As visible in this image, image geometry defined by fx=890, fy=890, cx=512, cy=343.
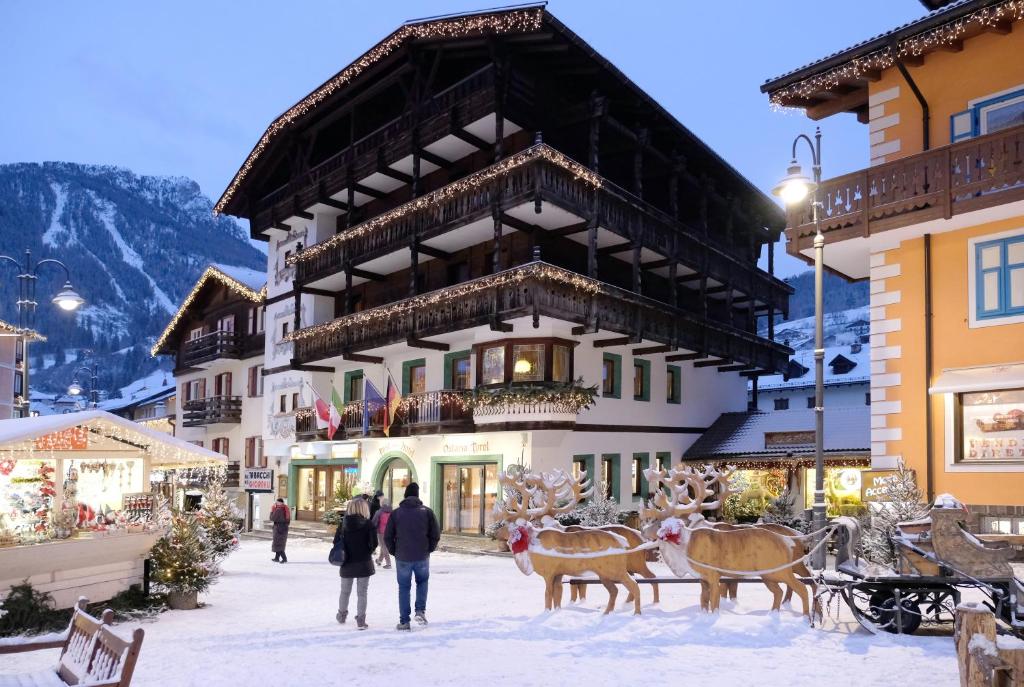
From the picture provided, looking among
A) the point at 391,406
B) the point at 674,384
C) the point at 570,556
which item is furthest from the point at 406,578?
the point at 674,384

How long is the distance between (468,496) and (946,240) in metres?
18.0

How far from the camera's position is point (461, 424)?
2952cm

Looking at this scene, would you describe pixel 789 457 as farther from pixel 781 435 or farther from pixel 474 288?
pixel 474 288

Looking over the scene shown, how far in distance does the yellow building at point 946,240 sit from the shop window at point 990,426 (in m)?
0.02

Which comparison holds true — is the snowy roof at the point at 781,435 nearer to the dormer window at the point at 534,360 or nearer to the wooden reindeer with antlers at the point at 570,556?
the dormer window at the point at 534,360

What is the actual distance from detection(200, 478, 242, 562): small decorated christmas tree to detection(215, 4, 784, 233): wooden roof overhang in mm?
16079

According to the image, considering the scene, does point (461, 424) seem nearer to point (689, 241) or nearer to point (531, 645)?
point (689, 241)

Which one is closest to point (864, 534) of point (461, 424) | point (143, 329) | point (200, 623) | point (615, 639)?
point (615, 639)

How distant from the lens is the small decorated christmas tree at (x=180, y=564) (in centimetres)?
1545

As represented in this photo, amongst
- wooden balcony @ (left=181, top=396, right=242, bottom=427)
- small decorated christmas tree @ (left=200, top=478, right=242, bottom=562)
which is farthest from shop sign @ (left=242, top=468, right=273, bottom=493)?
small decorated christmas tree @ (left=200, top=478, right=242, bottom=562)

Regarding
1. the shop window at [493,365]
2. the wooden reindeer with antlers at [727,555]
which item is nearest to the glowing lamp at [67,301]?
the shop window at [493,365]

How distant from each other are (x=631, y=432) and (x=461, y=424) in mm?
6571

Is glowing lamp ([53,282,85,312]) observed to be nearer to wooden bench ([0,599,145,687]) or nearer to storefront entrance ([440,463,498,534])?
storefront entrance ([440,463,498,534])

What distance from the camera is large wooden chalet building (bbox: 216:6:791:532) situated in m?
27.7
